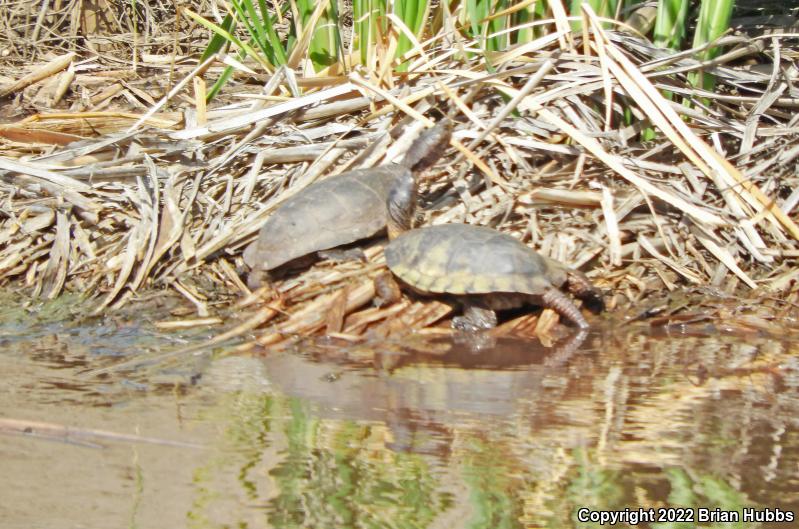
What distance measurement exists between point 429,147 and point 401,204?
0.36 metres

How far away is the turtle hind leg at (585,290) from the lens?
15.4 ft

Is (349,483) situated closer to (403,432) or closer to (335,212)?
(403,432)

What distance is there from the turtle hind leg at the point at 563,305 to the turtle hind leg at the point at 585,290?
15 cm

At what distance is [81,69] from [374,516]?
5856 mm


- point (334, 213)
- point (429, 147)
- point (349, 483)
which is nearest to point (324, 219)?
point (334, 213)

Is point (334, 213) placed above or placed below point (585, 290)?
above

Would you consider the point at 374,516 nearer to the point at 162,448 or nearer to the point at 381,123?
the point at 162,448

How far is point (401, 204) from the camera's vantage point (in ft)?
16.8

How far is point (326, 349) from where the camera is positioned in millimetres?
4426

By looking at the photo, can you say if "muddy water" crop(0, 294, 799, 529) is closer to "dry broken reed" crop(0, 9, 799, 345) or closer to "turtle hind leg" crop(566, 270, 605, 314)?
"turtle hind leg" crop(566, 270, 605, 314)

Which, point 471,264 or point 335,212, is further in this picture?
point 335,212

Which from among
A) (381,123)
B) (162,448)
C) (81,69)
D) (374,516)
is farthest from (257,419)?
(81,69)

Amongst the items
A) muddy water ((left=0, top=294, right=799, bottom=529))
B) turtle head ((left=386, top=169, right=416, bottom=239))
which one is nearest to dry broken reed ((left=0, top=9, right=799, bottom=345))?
turtle head ((left=386, top=169, right=416, bottom=239))

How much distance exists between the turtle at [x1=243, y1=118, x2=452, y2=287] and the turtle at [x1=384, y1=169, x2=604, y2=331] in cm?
33
